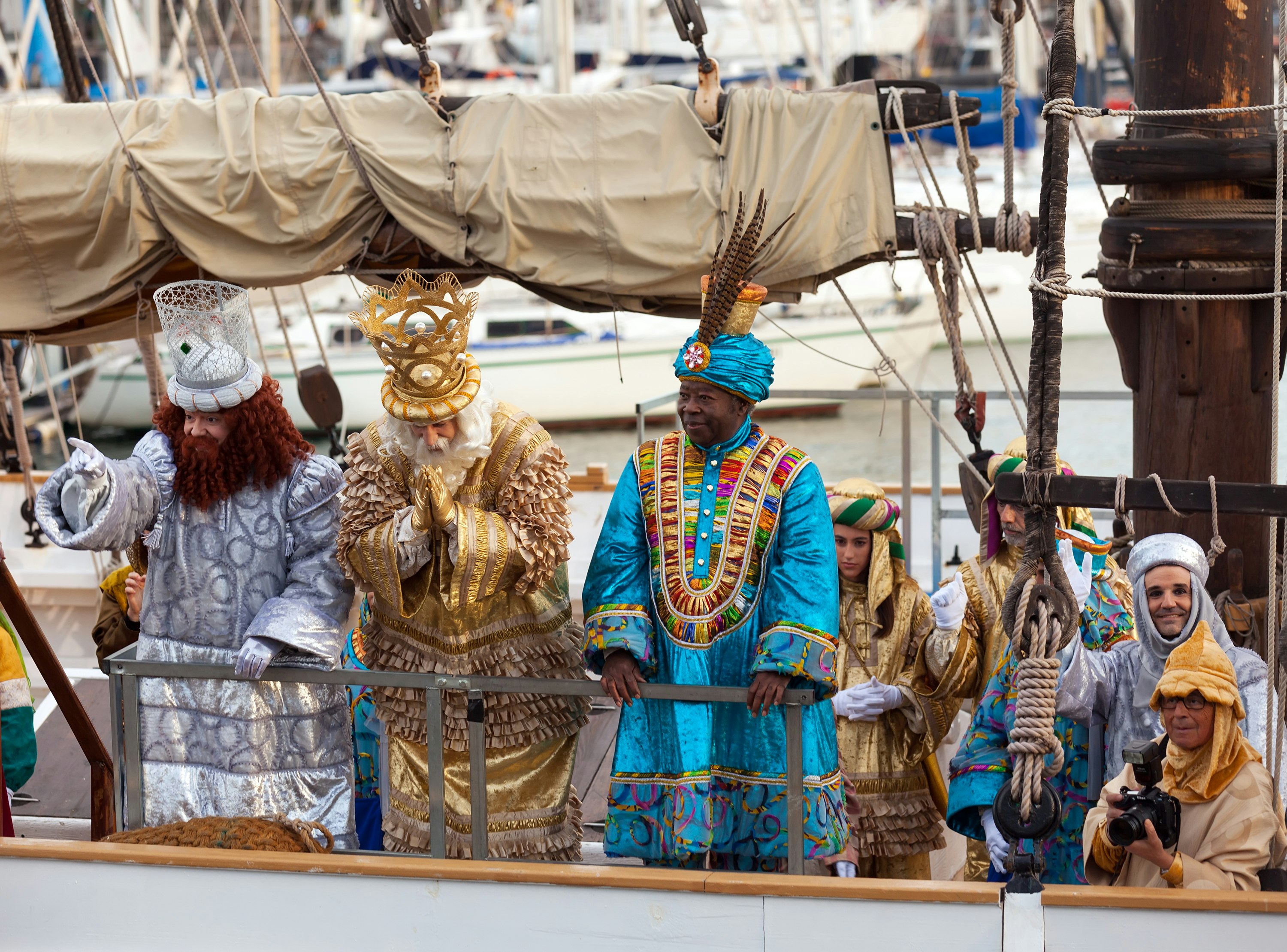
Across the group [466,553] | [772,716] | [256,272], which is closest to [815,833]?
[772,716]

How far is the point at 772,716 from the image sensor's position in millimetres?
3318

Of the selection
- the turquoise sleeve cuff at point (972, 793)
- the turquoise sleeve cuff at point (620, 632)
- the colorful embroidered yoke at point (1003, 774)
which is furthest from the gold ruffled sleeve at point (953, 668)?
the turquoise sleeve cuff at point (620, 632)

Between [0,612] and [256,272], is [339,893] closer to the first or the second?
[0,612]

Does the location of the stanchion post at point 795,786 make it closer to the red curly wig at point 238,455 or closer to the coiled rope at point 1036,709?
the coiled rope at point 1036,709

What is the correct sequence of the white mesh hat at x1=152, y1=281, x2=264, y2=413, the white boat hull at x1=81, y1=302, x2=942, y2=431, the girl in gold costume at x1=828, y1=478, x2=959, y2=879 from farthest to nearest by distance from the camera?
the white boat hull at x1=81, y1=302, x2=942, y2=431 < the girl in gold costume at x1=828, y1=478, x2=959, y2=879 < the white mesh hat at x1=152, y1=281, x2=264, y2=413

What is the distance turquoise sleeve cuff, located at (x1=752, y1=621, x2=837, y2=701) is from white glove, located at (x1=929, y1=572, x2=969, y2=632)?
0.67 m

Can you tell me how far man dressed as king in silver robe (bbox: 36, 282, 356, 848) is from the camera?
3.50 m

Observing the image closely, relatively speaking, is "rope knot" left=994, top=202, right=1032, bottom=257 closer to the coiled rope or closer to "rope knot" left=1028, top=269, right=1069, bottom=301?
"rope knot" left=1028, top=269, right=1069, bottom=301

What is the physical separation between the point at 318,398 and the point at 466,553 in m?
3.40

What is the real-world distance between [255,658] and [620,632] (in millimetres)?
837

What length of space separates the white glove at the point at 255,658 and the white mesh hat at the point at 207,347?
565 mm

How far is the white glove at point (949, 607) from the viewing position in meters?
3.72

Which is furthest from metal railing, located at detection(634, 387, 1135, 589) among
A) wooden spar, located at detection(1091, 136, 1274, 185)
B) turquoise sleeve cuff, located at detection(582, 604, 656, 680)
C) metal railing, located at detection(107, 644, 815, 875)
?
metal railing, located at detection(107, 644, 815, 875)

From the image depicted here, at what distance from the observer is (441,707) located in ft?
10.5
